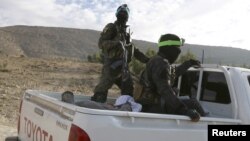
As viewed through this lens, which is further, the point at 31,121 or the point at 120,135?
the point at 31,121

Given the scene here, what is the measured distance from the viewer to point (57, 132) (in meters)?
3.68

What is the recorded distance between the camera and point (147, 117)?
357 cm

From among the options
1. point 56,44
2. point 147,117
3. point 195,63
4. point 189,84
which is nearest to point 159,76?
point 195,63

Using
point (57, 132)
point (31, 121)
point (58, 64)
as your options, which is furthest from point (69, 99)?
point (58, 64)

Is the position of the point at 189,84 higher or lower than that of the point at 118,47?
lower

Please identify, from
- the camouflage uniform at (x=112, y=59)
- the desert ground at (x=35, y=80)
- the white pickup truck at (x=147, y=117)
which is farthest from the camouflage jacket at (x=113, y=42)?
Result: the desert ground at (x=35, y=80)

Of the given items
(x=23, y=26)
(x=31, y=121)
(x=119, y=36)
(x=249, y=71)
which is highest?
(x=23, y=26)

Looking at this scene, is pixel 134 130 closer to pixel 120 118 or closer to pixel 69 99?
pixel 120 118

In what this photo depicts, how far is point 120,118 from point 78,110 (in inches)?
12.9

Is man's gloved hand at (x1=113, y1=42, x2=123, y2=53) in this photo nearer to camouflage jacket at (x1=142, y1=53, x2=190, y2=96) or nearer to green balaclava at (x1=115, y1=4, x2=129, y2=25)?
green balaclava at (x1=115, y1=4, x2=129, y2=25)

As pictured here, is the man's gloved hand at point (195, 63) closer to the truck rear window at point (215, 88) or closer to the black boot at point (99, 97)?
the truck rear window at point (215, 88)

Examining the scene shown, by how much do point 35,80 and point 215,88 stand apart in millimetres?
14529

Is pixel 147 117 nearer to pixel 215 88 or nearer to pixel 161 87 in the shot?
pixel 161 87

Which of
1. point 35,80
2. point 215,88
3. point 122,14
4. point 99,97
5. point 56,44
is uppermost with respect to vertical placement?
point 56,44
